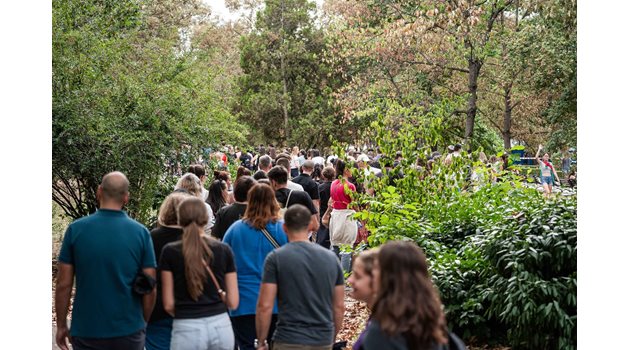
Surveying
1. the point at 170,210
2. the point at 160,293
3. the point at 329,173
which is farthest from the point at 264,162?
the point at 160,293

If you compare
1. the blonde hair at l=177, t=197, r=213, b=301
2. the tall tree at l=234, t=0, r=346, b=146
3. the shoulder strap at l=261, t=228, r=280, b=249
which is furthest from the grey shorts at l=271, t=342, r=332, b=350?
the tall tree at l=234, t=0, r=346, b=146

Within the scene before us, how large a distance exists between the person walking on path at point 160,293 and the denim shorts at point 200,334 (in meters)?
0.64

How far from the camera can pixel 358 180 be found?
1236 centimetres

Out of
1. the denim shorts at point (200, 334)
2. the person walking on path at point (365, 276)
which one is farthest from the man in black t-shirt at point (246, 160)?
the person walking on path at point (365, 276)

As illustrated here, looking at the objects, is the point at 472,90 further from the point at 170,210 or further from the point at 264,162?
the point at 170,210

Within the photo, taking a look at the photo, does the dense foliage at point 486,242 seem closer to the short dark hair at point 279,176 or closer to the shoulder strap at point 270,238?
the short dark hair at point 279,176

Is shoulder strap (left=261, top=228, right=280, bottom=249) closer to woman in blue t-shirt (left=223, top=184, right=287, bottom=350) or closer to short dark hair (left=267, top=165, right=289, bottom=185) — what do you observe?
woman in blue t-shirt (left=223, top=184, right=287, bottom=350)

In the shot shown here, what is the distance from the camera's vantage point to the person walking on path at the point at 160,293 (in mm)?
6410

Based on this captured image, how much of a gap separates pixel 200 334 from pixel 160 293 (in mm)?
735

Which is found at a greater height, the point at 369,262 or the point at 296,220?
the point at 296,220

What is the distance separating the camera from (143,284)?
18.7 feet

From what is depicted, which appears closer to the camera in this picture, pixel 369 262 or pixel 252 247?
pixel 369 262

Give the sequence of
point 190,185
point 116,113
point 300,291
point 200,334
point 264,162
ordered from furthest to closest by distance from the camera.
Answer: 1. point 116,113
2. point 264,162
3. point 190,185
4. point 200,334
5. point 300,291

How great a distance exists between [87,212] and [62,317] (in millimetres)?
10653
